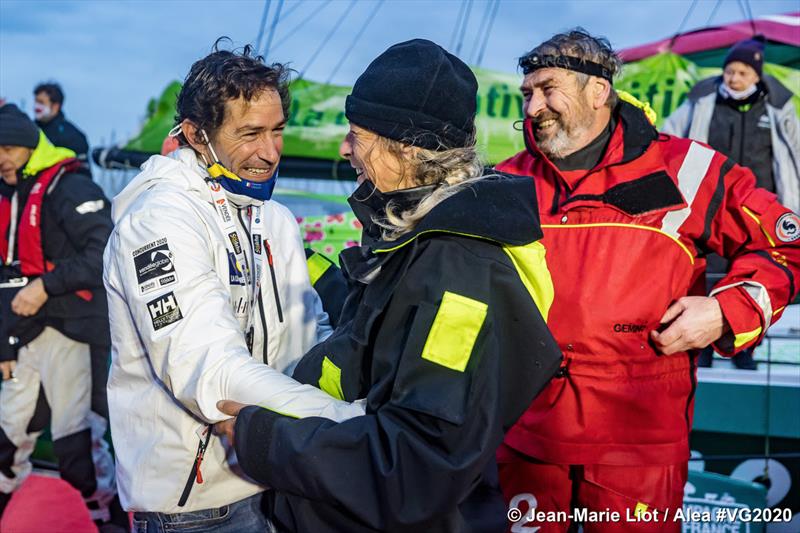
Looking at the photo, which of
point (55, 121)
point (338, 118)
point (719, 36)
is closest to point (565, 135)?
point (338, 118)

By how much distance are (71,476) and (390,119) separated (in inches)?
159

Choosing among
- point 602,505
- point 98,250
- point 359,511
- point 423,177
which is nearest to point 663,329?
point 602,505

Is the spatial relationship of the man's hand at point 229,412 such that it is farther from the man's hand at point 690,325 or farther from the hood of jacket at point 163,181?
the man's hand at point 690,325

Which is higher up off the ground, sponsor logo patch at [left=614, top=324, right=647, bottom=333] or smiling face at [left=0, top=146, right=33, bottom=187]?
smiling face at [left=0, top=146, right=33, bottom=187]

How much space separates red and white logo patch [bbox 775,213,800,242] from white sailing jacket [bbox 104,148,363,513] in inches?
62.9

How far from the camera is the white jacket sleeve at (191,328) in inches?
68.3

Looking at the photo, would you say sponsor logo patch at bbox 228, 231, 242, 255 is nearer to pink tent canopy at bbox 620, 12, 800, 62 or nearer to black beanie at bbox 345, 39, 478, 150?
black beanie at bbox 345, 39, 478, 150

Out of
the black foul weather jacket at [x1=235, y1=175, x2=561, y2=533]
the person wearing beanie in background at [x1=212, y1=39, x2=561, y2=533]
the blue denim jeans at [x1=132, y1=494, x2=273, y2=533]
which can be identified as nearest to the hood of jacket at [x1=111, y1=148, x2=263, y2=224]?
the person wearing beanie in background at [x1=212, y1=39, x2=561, y2=533]

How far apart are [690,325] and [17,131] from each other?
4.22m

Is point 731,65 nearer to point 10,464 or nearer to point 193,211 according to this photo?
point 193,211

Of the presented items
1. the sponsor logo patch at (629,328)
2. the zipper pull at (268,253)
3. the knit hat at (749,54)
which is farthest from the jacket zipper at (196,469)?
the knit hat at (749,54)

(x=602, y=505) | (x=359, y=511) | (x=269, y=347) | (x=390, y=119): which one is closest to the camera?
(x=359, y=511)

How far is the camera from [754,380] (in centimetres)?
461

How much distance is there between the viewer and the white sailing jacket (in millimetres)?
1810
